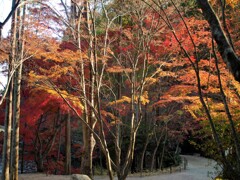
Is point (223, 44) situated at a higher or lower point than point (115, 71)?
lower

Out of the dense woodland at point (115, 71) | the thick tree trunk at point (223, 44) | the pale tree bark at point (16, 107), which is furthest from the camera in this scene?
the pale tree bark at point (16, 107)

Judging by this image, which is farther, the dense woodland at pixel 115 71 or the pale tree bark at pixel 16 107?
the pale tree bark at pixel 16 107

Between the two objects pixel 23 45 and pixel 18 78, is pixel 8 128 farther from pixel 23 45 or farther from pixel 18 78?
pixel 23 45

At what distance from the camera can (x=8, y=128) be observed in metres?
10.3

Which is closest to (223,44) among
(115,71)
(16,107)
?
(115,71)

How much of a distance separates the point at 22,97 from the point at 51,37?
584 cm

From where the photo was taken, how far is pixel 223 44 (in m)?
2.74

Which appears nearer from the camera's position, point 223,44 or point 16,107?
point 223,44

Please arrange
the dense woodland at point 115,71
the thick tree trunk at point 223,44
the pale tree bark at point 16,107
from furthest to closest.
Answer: the pale tree bark at point 16,107 → the dense woodland at point 115,71 → the thick tree trunk at point 223,44

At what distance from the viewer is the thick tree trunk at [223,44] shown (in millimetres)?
2607

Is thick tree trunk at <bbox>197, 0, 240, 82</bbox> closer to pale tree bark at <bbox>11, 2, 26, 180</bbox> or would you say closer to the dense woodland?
the dense woodland

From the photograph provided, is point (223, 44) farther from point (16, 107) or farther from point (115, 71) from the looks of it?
point (16, 107)

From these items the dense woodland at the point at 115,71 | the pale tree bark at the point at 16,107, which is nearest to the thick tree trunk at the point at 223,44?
the dense woodland at the point at 115,71

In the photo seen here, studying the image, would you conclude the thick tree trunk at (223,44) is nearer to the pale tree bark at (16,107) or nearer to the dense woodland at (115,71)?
the dense woodland at (115,71)
